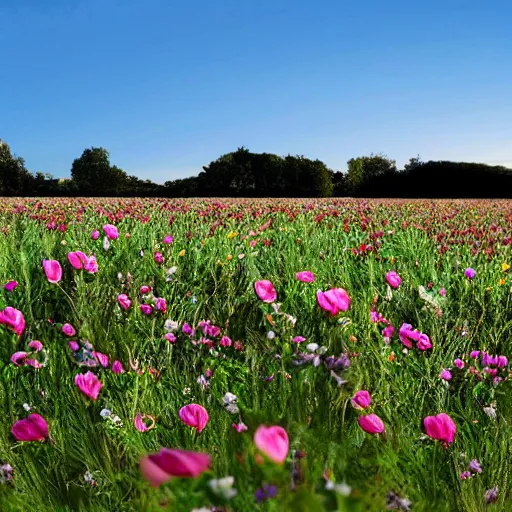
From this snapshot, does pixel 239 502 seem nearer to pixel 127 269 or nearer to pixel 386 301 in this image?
pixel 386 301

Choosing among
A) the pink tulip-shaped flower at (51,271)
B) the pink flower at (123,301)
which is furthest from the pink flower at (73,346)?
the pink flower at (123,301)

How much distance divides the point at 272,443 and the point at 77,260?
2.16 m

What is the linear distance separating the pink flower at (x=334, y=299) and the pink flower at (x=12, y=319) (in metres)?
1.15

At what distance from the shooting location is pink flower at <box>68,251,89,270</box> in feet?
8.79

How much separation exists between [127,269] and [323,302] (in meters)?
1.86

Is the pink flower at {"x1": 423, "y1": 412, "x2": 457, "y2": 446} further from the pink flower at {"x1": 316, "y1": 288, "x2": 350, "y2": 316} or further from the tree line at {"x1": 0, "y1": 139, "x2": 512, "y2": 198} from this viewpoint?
the tree line at {"x1": 0, "y1": 139, "x2": 512, "y2": 198}

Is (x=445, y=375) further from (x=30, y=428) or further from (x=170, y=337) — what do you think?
(x=30, y=428)

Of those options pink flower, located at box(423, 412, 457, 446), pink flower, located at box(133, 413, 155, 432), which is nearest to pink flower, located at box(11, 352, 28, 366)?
pink flower, located at box(133, 413, 155, 432)

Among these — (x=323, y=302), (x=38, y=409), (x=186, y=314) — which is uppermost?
(x=323, y=302)

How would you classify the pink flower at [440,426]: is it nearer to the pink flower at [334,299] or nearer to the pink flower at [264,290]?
the pink flower at [334,299]

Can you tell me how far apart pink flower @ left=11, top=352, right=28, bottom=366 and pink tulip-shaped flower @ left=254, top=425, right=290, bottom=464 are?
1668 mm

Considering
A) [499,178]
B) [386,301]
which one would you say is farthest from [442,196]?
[386,301]

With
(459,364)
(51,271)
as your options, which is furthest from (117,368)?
(459,364)

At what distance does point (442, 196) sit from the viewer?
36875 millimetres
